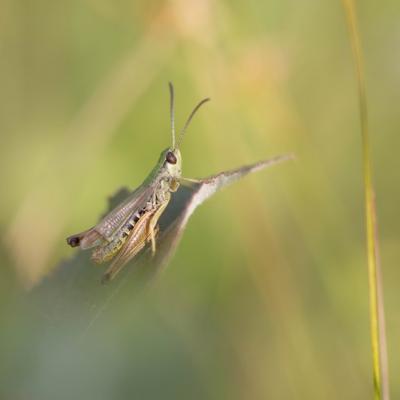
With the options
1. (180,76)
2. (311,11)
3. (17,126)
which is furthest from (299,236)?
(17,126)

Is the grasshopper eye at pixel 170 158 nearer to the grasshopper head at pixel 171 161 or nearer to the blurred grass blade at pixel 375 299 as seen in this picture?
the grasshopper head at pixel 171 161

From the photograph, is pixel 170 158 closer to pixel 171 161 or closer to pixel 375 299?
pixel 171 161

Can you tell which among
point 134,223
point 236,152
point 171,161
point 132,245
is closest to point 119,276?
point 132,245

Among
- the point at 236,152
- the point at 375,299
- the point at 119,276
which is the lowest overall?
the point at 375,299

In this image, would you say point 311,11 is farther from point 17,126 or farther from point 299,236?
point 17,126

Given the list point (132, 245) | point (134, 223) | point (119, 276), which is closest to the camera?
point (119, 276)
